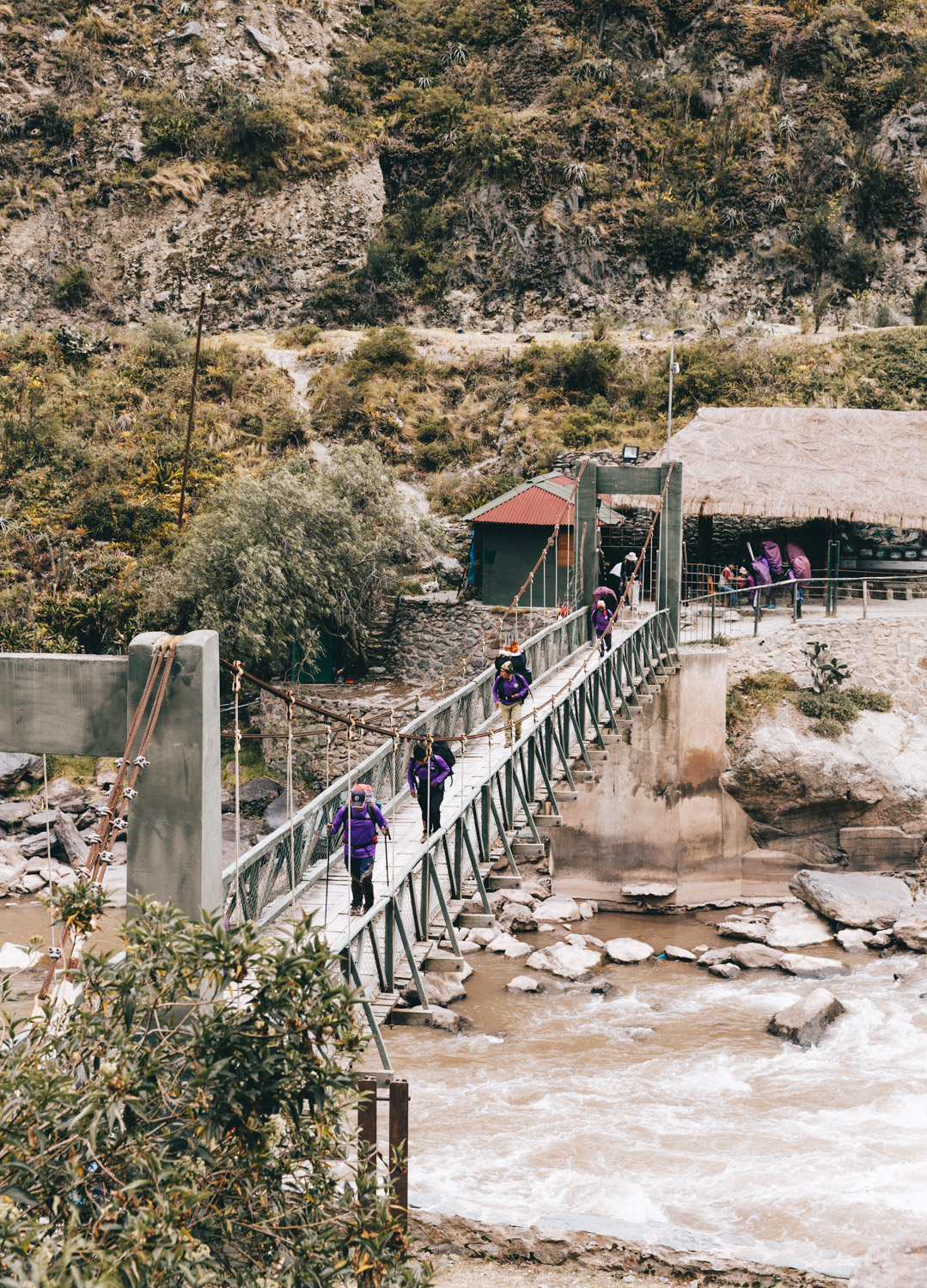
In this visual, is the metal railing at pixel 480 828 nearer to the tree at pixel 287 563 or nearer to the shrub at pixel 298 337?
the tree at pixel 287 563

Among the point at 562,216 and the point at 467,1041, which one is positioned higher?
the point at 562,216

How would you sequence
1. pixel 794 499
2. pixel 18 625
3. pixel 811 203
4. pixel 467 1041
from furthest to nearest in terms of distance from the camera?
pixel 811 203
pixel 18 625
pixel 794 499
pixel 467 1041

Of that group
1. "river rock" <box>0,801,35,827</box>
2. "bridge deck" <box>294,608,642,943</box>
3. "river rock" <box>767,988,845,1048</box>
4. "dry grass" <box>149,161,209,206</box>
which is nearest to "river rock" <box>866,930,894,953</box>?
"river rock" <box>767,988,845,1048</box>

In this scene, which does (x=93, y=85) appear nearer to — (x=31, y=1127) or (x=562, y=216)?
(x=562, y=216)

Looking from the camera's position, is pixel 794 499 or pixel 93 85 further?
pixel 93 85

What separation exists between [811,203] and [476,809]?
3212cm

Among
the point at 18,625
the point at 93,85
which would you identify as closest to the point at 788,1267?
the point at 18,625

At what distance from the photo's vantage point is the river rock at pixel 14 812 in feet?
65.8

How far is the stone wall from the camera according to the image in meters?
20.8

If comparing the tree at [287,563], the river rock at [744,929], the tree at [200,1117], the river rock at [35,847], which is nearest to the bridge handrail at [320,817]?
the tree at [200,1117]

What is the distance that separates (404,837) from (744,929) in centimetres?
940

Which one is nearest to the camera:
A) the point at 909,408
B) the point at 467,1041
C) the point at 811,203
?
the point at 467,1041

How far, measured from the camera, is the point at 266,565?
19.9 m

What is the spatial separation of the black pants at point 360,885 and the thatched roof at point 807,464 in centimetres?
1328
